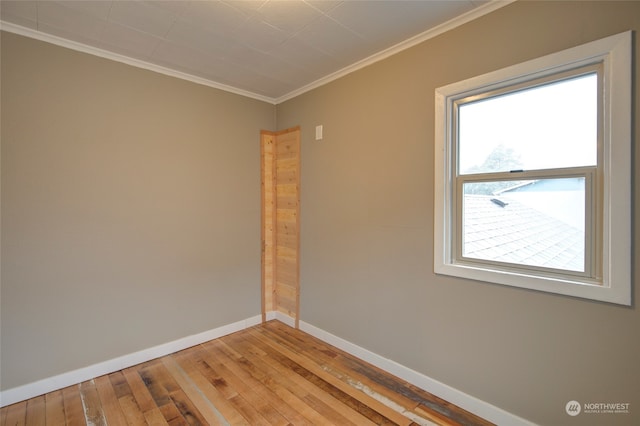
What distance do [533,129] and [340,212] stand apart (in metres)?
1.66

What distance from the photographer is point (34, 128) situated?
2.16 m

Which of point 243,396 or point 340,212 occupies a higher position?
point 340,212

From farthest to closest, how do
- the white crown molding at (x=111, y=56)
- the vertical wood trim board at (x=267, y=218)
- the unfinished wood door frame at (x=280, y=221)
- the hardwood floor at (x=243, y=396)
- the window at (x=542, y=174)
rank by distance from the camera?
the vertical wood trim board at (x=267, y=218)
the unfinished wood door frame at (x=280, y=221)
the white crown molding at (x=111, y=56)
the hardwood floor at (x=243, y=396)
the window at (x=542, y=174)

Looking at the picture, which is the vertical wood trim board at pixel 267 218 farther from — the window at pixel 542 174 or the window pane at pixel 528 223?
the window pane at pixel 528 223

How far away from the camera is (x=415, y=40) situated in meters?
2.22

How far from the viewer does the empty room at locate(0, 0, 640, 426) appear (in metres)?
1.60

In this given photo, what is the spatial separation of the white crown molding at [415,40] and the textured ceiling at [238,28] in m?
0.02

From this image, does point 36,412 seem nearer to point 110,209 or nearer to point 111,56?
point 110,209

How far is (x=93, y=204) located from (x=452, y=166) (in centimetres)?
289

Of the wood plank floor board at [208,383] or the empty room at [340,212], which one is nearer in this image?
the empty room at [340,212]

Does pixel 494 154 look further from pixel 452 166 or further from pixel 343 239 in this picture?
pixel 343 239

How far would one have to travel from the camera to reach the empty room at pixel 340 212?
160 cm

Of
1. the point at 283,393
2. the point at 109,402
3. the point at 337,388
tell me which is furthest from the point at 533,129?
the point at 109,402

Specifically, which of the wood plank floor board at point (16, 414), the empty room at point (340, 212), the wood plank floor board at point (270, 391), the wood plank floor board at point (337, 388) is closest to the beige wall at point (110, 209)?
the empty room at point (340, 212)
